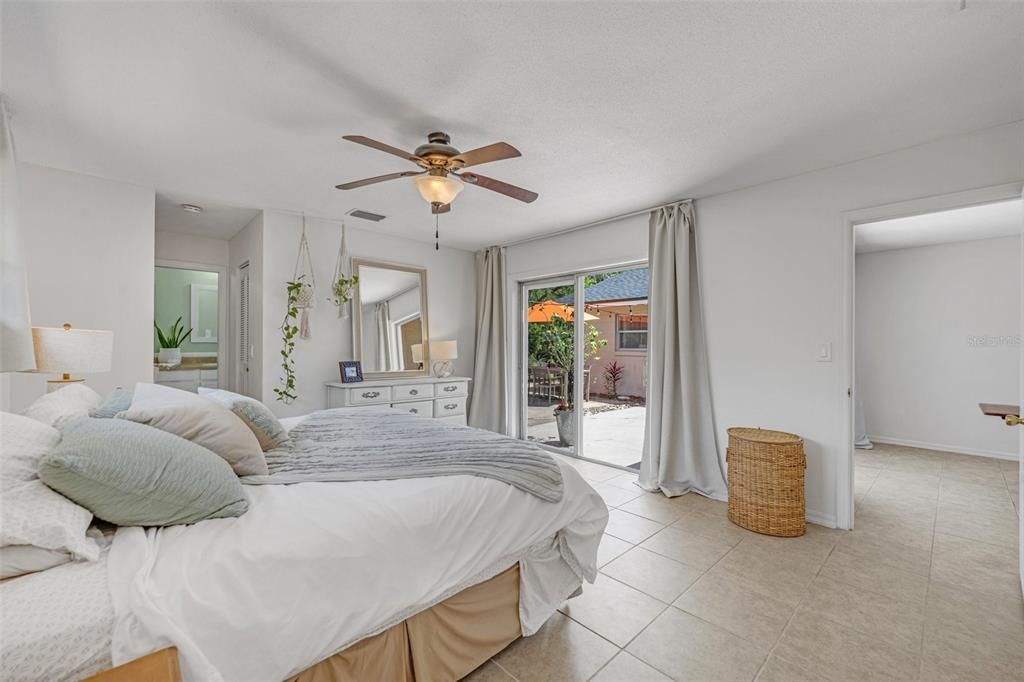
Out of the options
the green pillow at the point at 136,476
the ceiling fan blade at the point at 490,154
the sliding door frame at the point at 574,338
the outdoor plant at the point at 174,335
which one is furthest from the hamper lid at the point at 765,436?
the outdoor plant at the point at 174,335

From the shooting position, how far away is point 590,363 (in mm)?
4785

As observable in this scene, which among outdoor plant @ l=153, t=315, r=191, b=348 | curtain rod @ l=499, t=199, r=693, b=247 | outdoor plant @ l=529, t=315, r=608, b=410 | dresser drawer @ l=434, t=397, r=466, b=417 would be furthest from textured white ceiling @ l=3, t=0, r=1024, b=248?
outdoor plant @ l=153, t=315, r=191, b=348

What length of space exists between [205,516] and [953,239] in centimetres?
690

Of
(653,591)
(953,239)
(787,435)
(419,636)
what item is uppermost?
(953,239)

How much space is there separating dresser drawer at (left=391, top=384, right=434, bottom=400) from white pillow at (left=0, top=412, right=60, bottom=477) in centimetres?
313

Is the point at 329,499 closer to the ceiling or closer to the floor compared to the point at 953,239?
closer to the floor

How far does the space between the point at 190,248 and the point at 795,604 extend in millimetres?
5980

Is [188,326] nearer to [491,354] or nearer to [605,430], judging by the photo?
[491,354]

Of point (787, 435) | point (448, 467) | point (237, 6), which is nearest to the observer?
point (237, 6)

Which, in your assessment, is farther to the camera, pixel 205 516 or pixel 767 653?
pixel 767 653

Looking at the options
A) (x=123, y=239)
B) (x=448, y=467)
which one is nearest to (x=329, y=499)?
(x=448, y=467)

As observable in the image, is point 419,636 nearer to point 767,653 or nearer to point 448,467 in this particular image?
point 448,467

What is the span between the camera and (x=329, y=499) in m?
1.39

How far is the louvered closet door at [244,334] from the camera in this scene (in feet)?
14.1
